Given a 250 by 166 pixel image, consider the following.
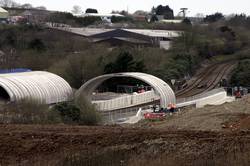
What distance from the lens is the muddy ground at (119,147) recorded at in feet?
42.1

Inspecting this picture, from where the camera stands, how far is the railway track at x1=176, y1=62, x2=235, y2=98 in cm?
5325

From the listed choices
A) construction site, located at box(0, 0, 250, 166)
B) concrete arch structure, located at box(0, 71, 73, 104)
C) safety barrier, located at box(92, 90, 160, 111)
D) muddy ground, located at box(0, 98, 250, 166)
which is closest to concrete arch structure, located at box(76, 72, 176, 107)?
construction site, located at box(0, 0, 250, 166)

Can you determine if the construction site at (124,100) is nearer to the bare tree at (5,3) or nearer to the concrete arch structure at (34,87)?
the concrete arch structure at (34,87)

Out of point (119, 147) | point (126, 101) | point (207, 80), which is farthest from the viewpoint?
point (207, 80)

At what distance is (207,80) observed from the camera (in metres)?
63.2

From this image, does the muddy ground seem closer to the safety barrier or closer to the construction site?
the construction site

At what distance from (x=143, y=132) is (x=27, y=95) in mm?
18973

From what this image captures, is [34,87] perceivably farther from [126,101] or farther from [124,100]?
[126,101]

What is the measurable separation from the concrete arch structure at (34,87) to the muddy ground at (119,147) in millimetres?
17775

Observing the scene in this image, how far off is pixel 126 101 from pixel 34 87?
6.50 meters

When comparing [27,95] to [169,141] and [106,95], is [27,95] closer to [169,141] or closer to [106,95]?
[106,95]

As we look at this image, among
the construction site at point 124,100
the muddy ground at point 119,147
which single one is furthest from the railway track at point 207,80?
the muddy ground at point 119,147

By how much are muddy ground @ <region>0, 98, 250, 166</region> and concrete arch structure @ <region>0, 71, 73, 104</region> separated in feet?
58.3

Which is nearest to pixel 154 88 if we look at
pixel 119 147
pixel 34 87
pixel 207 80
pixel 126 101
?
Result: pixel 126 101
